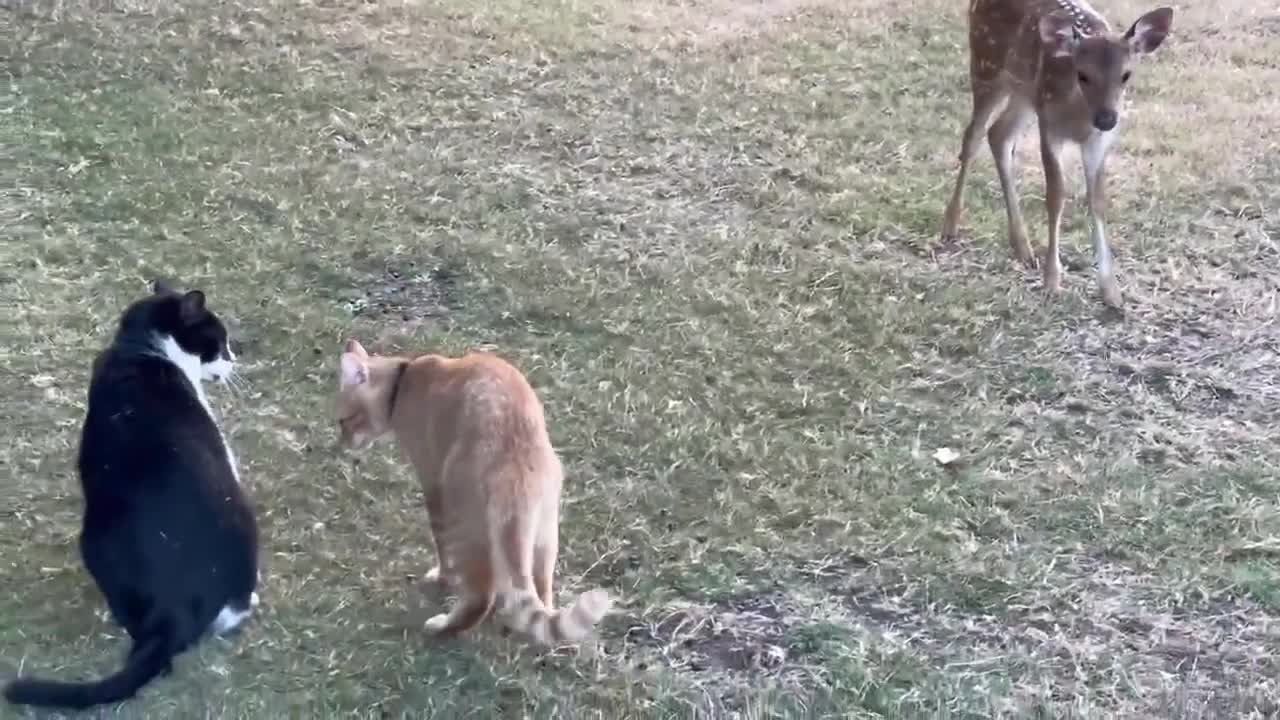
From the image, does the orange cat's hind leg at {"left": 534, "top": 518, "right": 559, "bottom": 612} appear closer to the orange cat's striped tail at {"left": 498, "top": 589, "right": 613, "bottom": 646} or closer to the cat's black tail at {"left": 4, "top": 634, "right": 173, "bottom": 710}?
the orange cat's striped tail at {"left": 498, "top": 589, "right": 613, "bottom": 646}

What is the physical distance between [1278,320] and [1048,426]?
113 centimetres

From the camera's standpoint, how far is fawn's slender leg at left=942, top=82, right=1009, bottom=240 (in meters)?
5.21

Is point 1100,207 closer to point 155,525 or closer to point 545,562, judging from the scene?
point 545,562

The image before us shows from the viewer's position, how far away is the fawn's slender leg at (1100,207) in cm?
475

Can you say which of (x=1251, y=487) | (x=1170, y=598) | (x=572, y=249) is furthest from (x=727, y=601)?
(x=572, y=249)

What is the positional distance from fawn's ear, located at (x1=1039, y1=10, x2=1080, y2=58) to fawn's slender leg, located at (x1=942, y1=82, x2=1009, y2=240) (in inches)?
17.0

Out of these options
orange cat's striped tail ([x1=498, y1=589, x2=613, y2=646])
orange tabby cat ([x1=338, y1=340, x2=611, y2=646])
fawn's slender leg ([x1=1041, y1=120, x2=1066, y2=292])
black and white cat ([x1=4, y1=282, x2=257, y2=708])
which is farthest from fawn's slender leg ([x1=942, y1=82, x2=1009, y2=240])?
black and white cat ([x1=4, y1=282, x2=257, y2=708])

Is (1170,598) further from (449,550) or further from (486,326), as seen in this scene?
(486,326)

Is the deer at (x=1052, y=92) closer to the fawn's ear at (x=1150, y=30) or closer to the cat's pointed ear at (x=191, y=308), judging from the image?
the fawn's ear at (x=1150, y=30)

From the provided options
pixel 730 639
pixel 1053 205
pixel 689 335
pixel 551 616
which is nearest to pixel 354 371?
pixel 551 616

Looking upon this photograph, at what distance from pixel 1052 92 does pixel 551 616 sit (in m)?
2.95

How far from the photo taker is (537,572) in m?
3.12

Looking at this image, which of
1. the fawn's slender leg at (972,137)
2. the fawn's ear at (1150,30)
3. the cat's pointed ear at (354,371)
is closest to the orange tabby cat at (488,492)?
the cat's pointed ear at (354,371)

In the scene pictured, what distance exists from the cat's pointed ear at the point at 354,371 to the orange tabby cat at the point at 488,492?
0.41 ft
